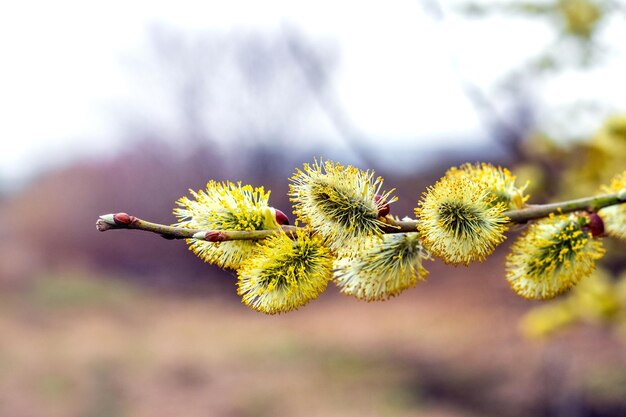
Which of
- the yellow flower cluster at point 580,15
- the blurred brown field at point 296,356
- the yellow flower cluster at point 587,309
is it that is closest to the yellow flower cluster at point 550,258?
the yellow flower cluster at point 587,309

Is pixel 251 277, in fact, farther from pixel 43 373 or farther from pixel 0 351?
pixel 0 351

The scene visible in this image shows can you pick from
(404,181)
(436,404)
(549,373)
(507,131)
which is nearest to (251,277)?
(507,131)

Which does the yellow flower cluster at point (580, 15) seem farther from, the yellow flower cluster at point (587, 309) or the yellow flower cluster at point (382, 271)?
the yellow flower cluster at point (382, 271)

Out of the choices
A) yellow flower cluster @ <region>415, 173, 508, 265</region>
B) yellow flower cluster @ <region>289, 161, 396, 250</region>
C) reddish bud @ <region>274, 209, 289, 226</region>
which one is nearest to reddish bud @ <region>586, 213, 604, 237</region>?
yellow flower cluster @ <region>415, 173, 508, 265</region>

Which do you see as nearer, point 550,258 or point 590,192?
point 550,258

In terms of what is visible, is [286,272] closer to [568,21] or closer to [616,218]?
[616,218]

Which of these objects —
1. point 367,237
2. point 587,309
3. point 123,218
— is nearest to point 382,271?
point 367,237
